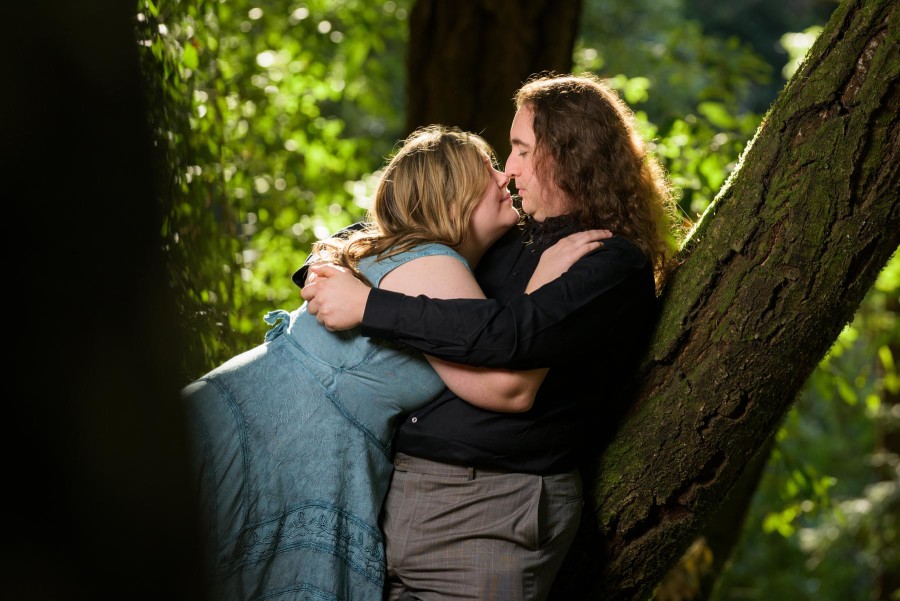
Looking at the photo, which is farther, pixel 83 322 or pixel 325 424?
pixel 325 424

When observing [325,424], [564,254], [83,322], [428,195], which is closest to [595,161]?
[564,254]

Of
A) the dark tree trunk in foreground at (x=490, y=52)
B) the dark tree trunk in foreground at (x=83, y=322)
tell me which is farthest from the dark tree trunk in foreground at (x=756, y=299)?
the dark tree trunk in foreground at (x=490, y=52)

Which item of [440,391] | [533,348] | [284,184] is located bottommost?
[284,184]

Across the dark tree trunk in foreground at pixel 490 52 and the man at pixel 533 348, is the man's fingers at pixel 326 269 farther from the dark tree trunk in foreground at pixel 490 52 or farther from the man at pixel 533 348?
the dark tree trunk in foreground at pixel 490 52

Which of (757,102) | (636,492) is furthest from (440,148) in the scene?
(757,102)

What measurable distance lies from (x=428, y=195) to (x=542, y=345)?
21.7 inches

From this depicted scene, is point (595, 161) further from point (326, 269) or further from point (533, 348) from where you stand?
point (326, 269)

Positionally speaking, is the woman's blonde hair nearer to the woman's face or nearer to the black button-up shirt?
the woman's face

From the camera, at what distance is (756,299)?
2234mm

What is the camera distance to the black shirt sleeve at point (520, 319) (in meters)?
2.17

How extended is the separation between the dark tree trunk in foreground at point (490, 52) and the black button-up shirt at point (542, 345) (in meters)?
1.95

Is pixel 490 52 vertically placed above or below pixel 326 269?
above

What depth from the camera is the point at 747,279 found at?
225 cm

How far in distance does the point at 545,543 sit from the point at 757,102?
64.7 ft
